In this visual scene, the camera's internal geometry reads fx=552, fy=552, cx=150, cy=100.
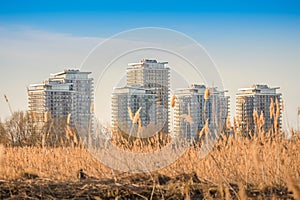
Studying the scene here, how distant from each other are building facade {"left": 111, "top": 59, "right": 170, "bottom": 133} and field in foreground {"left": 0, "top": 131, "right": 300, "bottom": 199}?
0.72 metres

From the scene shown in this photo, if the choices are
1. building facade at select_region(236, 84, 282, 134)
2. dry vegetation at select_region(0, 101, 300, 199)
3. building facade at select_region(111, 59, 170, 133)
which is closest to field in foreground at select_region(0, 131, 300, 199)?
dry vegetation at select_region(0, 101, 300, 199)

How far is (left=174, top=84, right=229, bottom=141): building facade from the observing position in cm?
715

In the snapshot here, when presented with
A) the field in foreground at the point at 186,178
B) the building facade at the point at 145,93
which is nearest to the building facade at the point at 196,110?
the building facade at the point at 145,93

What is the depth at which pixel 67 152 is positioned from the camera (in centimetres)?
924

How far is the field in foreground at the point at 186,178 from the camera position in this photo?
4.84 m

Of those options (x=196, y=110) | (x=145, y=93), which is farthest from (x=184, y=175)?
(x=196, y=110)

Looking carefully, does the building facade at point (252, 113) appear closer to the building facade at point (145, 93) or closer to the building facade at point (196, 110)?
the building facade at point (196, 110)

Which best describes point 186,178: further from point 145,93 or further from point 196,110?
point 196,110

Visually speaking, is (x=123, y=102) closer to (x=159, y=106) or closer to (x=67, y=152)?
(x=159, y=106)

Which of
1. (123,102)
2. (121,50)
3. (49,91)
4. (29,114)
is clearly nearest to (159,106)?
(123,102)

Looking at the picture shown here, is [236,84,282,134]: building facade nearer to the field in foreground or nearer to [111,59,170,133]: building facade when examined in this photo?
the field in foreground

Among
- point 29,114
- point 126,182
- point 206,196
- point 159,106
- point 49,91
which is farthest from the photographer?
point 49,91

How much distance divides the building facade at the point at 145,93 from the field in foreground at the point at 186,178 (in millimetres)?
Answer: 718

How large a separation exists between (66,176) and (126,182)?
1832 millimetres
